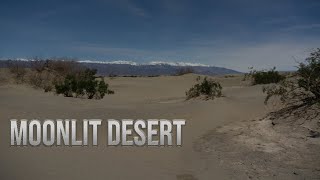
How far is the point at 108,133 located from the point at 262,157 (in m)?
3.00

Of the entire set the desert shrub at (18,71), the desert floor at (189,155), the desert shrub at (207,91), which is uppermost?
the desert shrub at (18,71)

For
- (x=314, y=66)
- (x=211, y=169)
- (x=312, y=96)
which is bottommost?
(x=211, y=169)

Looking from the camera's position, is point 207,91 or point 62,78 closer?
point 207,91

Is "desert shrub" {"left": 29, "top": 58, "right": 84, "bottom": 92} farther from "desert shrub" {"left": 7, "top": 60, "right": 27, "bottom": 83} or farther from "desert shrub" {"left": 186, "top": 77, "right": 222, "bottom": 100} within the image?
"desert shrub" {"left": 186, "top": 77, "right": 222, "bottom": 100}

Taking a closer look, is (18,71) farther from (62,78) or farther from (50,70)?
(62,78)

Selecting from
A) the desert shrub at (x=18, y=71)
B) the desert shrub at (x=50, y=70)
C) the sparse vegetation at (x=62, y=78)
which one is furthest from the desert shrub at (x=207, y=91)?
the desert shrub at (x=18, y=71)

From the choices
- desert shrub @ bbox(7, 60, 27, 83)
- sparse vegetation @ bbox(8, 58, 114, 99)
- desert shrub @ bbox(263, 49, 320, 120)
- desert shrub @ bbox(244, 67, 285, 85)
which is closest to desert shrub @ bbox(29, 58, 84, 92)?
sparse vegetation @ bbox(8, 58, 114, 99)

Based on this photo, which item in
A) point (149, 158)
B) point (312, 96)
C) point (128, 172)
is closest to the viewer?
point (128, 172)

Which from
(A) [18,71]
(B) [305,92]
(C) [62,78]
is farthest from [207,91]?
(A) [18,71]

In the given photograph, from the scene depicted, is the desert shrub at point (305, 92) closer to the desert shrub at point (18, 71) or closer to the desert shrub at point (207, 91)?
the desert shrub at point (207, 91)

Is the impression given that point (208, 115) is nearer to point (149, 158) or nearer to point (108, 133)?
→ point (108, 133)

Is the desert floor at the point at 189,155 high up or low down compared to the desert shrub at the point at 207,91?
down

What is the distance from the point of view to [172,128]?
9.88 metres

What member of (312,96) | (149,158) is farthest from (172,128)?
(312,96)
